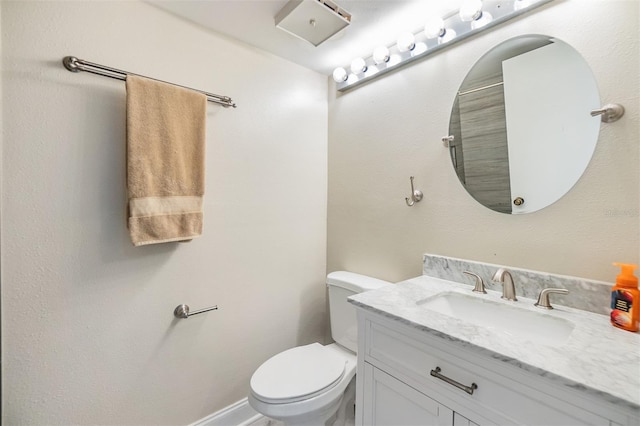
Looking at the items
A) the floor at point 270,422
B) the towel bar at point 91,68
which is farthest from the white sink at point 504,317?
the towel bar at point 91,68

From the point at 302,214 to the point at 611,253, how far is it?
4.65 feet

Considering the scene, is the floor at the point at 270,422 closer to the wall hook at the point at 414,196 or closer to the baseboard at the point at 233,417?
the baseboard at the point at 233,417

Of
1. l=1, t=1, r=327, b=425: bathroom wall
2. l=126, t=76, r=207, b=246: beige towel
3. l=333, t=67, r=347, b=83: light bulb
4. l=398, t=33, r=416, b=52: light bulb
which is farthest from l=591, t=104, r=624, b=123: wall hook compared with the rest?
l=126, t=76, r=207, b=246: beige towel

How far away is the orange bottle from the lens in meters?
0.80

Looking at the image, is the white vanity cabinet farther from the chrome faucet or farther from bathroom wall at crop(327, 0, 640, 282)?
bathroom wall at crop(327, 0, 640, 282)

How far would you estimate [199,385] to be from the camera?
142 cm

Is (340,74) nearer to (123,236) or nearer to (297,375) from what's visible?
(123,236)

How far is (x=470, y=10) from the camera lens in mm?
1140

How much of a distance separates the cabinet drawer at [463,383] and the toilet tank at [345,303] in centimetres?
50

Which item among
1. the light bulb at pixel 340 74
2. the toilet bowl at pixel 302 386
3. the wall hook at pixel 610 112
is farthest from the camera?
the light bulb at pixel 340 74

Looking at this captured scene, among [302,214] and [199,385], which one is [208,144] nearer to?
[302,214]

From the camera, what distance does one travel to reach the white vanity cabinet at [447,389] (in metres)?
0.62

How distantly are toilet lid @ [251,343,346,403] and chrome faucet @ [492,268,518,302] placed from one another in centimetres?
77

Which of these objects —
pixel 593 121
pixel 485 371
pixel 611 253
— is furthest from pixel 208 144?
pixel 611 253
